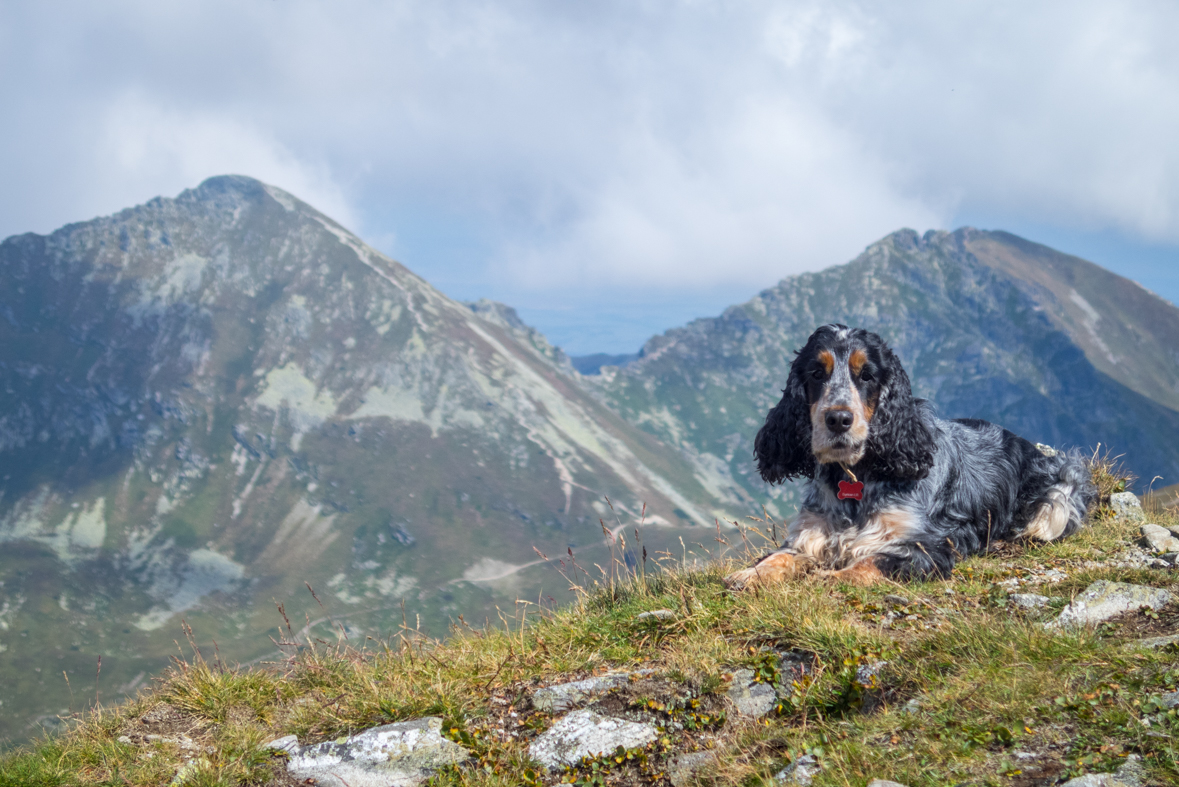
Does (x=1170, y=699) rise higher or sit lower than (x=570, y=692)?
higher

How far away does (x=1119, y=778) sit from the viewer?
3.83 metres

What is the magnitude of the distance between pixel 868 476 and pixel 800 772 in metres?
4.21

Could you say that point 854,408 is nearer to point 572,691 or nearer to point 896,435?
point 896,435

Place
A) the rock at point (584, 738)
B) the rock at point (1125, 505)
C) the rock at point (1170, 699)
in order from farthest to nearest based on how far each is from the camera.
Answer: the rock at point (1125, 505) → the rock at point (584, 738) → the rock at point (1170, 699)

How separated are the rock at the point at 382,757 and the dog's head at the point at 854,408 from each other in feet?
14.2

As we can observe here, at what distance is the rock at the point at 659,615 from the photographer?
7.03m

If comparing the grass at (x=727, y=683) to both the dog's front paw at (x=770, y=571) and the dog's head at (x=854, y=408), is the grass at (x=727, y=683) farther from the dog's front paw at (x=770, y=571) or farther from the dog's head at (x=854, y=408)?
the dog's head at (x=854, y=408)

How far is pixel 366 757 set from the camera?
5637 millimetres

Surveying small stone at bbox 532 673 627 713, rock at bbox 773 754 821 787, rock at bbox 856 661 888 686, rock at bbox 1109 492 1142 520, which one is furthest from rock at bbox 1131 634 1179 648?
rock at bbox 1109 492 1142 520

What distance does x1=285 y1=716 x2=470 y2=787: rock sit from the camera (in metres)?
5.51

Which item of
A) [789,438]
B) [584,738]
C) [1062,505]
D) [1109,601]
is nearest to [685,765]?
[584,738]

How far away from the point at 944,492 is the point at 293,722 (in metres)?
6.76

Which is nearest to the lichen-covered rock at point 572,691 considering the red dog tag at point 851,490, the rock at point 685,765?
the rock at point 685,765

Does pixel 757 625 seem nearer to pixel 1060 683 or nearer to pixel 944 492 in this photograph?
pixel 1060 683
